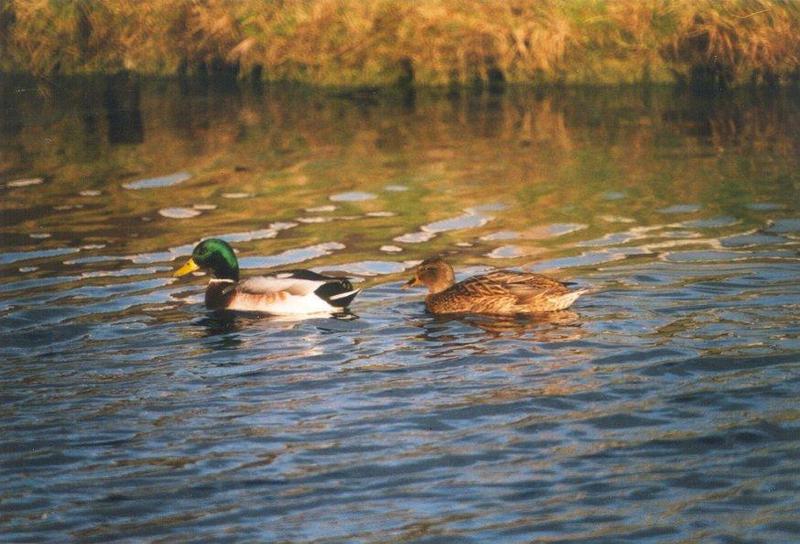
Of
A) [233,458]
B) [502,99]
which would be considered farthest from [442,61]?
[233,458]

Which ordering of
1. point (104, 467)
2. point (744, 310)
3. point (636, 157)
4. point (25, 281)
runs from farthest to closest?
point (636, 157) < point (25, 281) < point (744, 310) < point (104, 467)

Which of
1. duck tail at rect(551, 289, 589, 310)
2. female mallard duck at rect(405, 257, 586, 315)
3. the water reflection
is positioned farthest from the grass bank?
duck tail at rect(551, 289, 589, 310)

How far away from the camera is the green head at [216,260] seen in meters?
14.1

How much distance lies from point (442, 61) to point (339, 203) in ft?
30.8

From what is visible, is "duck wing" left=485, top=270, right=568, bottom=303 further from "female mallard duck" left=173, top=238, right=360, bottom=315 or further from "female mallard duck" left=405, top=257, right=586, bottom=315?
"female mallard duck" left=173, top=238, right=360, bottom=315

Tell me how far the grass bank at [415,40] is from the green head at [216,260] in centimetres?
1307

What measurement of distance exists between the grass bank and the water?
3.50 meters

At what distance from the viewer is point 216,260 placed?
46.4 ft

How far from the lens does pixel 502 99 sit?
26.8 meters

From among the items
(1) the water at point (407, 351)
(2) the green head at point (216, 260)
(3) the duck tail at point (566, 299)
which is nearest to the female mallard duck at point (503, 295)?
(3) the duck tail at point (566, 299)

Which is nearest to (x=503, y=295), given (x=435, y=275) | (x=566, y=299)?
(x=566, y=299)

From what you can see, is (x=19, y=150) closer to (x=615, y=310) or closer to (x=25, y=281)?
(x=25, y=281)

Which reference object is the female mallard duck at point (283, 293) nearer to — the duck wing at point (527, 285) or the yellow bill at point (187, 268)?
the yellow bill at point (187, 268)

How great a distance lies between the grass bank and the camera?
1027 inches
